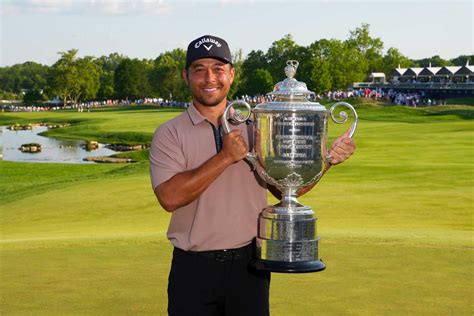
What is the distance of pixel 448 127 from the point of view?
50625 millimetres

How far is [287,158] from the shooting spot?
15.3 feet

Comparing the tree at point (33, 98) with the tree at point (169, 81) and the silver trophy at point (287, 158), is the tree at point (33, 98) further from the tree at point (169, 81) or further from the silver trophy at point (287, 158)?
the silver trophy at point (287, 158)

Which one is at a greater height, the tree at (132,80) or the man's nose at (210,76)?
the man's nose at (210,76)

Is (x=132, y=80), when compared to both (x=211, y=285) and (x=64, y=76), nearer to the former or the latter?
(x=64, y=76)

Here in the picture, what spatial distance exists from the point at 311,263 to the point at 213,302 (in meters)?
0.62

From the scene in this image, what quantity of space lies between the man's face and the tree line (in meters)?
105

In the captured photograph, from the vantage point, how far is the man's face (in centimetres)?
472

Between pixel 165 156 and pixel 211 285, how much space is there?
30.9 inches

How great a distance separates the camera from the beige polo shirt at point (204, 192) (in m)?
4.62

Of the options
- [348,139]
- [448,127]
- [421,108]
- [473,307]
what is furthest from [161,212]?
[421,108]

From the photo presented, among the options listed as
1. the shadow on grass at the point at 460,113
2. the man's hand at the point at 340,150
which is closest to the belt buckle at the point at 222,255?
the man's hand at the point at 340,150

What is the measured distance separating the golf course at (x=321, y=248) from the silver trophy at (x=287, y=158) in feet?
0.90

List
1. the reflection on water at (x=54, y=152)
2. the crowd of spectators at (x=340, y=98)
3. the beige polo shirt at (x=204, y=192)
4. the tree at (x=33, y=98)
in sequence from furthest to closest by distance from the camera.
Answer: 1. the tree at (x=33, y=98)
2. the crowd of spectators at (x=340, y=98)
3. the reflection on water at (x=54, y=152)
4. the beige polo shirt at (x=204, y=192)

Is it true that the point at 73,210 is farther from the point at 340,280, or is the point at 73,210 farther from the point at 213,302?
the point at 213,302
